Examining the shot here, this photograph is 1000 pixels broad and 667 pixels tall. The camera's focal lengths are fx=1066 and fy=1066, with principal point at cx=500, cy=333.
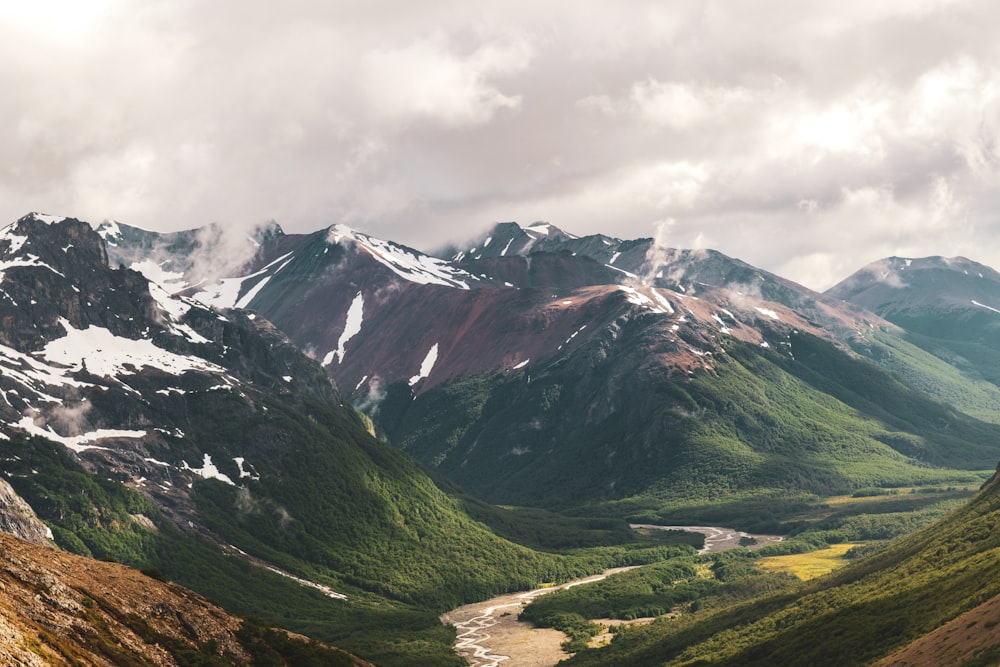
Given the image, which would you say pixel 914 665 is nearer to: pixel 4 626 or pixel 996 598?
pixel 996 598

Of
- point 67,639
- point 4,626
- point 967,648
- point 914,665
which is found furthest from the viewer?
point 914,665

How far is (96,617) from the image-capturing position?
117 m

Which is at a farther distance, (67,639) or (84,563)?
(84,563)

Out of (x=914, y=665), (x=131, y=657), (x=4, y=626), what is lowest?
(x=914, y=665)

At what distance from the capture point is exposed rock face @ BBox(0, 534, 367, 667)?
328 ft

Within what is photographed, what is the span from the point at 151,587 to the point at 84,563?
8.92m

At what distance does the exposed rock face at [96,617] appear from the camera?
10006 centimetres

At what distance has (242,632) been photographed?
148 metres

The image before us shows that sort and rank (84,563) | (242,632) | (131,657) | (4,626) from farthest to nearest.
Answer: (242,632) → (84,563) → (131,657) → (4,626)

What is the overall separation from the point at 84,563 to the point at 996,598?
5597 inches

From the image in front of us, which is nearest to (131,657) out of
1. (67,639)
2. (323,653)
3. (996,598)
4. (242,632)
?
(67,639)

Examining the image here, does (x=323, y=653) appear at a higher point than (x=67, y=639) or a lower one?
lower

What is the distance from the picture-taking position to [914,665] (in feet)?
569

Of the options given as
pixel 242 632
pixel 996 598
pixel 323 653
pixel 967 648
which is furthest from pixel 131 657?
pixel 996 598
